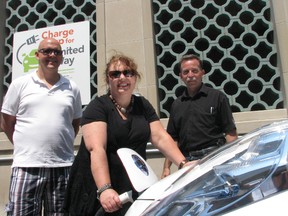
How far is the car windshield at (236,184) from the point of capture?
3.75 feet

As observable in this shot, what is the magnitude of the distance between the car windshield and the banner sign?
184 inches

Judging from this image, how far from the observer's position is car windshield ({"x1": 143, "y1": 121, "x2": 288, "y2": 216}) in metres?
1.14

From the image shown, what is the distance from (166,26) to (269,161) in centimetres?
505

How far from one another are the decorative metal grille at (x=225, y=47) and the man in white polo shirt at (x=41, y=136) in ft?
10.2

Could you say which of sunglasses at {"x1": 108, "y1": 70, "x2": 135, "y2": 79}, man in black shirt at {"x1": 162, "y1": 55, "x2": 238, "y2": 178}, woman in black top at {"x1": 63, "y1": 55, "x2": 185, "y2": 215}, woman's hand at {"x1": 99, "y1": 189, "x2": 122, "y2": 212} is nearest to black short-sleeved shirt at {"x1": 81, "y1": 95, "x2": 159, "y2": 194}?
woman in black top at {"x1": 63, "y1": 55, "x2": 185, "y2": 215}

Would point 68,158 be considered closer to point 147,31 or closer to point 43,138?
point 43,138

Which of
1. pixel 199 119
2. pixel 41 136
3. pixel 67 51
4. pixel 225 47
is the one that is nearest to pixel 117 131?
pixel 41 136

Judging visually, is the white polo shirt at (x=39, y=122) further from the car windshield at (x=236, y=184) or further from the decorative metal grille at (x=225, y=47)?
the decorative metal grille at (x=225, y=47)

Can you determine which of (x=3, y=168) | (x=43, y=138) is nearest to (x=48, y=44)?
(x=43, y=138)

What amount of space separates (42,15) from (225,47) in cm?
332

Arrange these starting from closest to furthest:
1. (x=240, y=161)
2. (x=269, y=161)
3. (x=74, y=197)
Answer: (x=269, y=161) → (x=240, y=161) → (x=74, y=197)

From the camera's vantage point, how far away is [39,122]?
2.76m

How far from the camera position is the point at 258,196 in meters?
1.12

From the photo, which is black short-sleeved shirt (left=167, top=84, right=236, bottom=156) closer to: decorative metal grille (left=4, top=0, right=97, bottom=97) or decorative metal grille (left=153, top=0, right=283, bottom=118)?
decorative metal grille (left=153, top=0, right=283, bottom=118)
